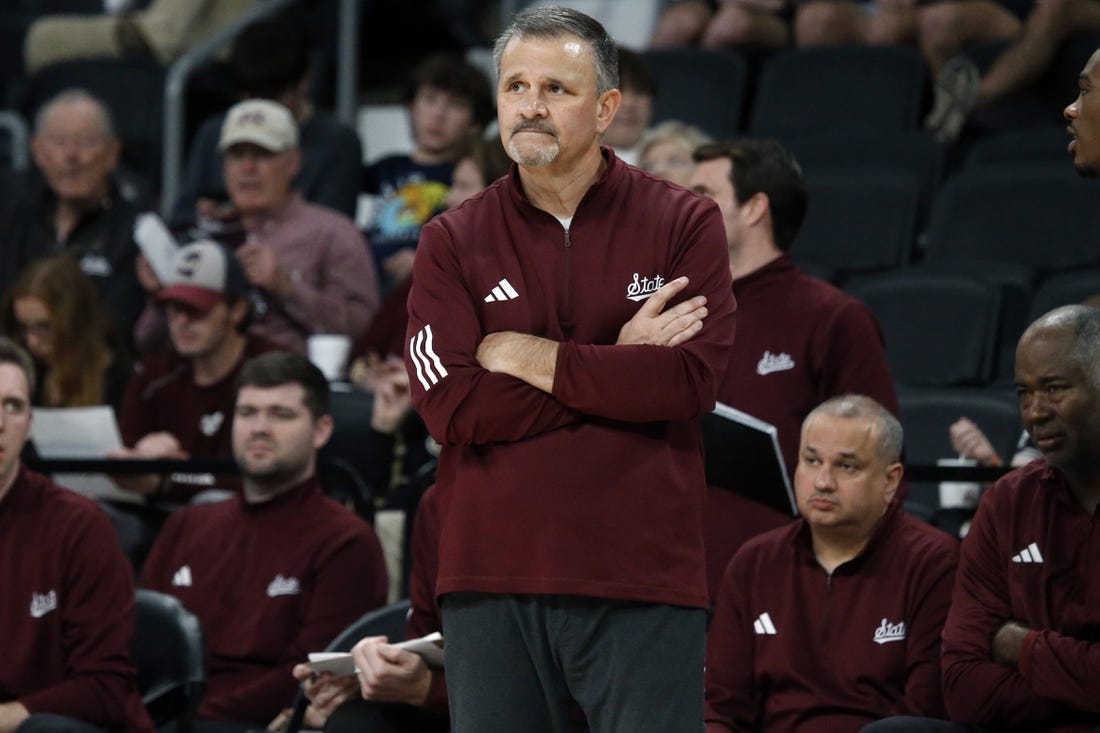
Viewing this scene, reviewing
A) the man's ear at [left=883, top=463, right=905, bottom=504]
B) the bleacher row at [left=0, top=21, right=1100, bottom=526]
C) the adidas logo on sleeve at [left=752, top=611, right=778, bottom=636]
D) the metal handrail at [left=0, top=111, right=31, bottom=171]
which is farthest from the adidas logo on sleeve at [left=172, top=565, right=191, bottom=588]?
the metal handrail at [left=0, top=111, right=31, bottom=171]

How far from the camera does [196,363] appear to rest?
636 centimetres

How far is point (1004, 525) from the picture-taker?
396 cm

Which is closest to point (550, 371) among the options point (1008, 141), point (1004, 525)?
point (1004, 525)

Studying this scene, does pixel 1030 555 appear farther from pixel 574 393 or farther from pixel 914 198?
pixel 914 198

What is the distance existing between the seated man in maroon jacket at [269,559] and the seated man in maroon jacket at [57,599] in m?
0.49

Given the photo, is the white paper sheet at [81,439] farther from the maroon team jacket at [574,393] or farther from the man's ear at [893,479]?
the maroon team jacket at [574,393]

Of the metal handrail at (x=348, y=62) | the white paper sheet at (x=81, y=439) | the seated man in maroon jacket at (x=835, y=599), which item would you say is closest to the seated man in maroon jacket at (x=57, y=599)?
the white paper sheet at (x=81, y=439)

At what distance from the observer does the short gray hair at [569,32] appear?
294 cm

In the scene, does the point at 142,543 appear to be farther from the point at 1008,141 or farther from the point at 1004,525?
the point at 1008,141

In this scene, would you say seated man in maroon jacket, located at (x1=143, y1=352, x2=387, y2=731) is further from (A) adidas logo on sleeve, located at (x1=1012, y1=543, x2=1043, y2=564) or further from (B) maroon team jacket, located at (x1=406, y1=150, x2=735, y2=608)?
(B) maroon team jacket, located at (x1=406, y1=150, x2=735, y2=608)

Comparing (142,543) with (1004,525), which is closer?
(1004,525)

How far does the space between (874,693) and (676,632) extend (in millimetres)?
1515

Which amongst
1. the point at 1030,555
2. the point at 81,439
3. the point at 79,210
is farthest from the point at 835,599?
the point at 79,210

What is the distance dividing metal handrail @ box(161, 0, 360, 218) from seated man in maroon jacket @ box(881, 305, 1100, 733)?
5185mm
